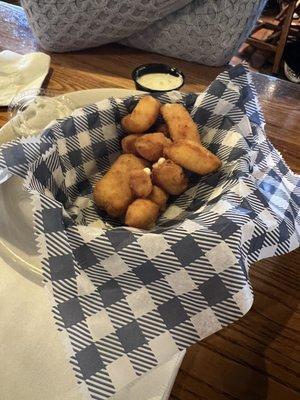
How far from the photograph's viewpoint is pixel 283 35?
2373 millimetres

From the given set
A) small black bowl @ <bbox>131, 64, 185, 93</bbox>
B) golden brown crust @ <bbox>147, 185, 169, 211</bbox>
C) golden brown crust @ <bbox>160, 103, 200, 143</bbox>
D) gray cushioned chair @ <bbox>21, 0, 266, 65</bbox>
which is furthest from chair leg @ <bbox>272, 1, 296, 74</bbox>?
golden brown crust @ <bbox>147, 185, 169, 211</bbox>

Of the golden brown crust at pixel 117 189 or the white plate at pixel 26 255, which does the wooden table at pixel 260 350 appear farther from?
the golden brown crust at pixel 117 189

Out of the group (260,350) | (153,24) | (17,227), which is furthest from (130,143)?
→ (153,24)

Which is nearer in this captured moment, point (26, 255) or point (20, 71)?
point (26, 255)

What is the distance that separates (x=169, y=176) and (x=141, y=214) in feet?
0.23

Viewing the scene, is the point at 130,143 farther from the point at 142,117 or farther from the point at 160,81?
the point at 160,81

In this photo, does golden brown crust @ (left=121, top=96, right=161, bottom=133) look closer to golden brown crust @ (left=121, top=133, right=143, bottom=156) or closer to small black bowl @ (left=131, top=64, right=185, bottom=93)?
golden brown crust @ (left=121, top=133, right=143, bottom=156)

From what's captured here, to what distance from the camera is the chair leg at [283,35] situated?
2277 mm

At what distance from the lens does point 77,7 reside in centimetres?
87

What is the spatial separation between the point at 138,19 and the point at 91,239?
2.24 feet

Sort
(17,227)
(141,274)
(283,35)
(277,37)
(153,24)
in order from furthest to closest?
(277,37), (283,35), (153,24), (17,227), (141,274)

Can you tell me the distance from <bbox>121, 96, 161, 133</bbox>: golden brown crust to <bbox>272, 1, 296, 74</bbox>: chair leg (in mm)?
2003

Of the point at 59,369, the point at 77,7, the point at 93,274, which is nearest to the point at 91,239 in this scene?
the point at 93,274

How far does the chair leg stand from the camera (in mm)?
2277
